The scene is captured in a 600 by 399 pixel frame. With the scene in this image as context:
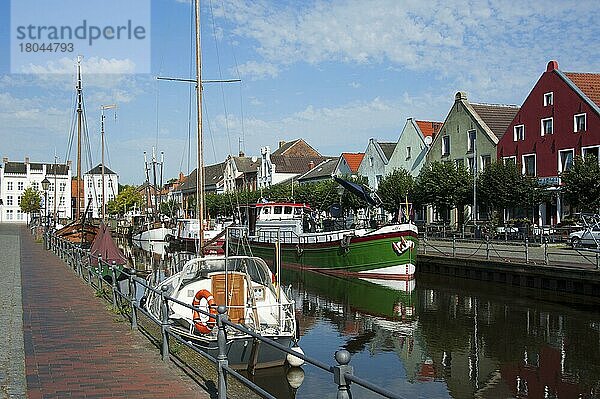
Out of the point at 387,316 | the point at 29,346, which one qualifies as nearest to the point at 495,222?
the point at 387,316

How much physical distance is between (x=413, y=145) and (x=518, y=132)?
13.7 m

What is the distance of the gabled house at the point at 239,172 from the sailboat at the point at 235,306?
8587 centimetres

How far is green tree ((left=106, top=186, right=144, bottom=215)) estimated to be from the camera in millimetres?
119981

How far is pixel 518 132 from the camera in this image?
160 ft

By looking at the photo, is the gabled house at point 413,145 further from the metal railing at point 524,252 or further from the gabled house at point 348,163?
the metal railing at point 524,252

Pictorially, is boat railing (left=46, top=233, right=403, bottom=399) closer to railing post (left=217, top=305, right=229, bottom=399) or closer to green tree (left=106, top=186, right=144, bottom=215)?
railing post (left=217, top=305, right=229, bottom=399)

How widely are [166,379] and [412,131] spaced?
54875mm

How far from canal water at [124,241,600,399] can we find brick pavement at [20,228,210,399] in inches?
116

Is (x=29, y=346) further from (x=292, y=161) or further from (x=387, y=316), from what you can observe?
(x=292, y=161)

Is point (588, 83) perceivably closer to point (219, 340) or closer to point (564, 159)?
point (564, 159)

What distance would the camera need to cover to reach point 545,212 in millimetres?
44938

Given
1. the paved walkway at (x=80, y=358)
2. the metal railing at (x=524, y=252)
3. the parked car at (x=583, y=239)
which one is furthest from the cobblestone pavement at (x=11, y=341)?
the parked car at (x=583, y=239)

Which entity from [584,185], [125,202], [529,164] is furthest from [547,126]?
[125,202]

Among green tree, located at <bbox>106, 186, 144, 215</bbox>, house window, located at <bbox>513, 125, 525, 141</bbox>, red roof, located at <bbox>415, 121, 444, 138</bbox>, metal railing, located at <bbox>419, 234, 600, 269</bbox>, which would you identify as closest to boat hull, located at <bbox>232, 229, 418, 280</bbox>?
metal railing, located at <bbox>419, 234, 600, 269</bbox>
